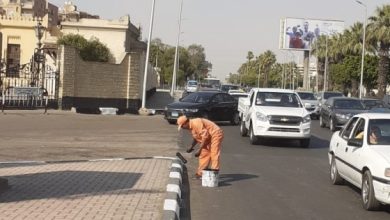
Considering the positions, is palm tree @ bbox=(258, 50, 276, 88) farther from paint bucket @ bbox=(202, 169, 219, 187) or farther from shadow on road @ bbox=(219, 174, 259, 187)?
paint bucket @ bbox=(202, 169, 219, 187)

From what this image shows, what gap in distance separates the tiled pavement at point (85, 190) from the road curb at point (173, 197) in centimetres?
14

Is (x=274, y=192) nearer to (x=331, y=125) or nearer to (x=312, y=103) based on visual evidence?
(x=331, y=125)

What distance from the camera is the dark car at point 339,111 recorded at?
87.7 ft

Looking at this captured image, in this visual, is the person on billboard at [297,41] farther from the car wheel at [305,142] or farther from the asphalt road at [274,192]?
the asphalt road at [274,192]

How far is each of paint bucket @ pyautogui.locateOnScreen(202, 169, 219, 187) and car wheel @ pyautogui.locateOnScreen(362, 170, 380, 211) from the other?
270 centimetres

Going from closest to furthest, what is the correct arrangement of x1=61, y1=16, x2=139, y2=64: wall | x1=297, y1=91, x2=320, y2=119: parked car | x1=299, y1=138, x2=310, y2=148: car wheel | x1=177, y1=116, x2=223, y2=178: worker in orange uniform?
x1=177, y1=116, x2=223, y2=178: worker in orange uniform < x1=299, y1=138, x2=310, y2=148: car wheel < x1=297, y1=91, x2=320, y2=119: parked car < x1=61, y1=16, x2=139, y2=64: wall

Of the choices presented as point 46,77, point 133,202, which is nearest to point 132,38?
point 46,77

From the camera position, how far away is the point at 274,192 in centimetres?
1077

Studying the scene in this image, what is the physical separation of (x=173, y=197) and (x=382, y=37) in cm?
5227

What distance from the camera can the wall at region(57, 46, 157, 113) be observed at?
3500 centimetres

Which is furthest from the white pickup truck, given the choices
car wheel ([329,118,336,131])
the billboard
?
the billboard

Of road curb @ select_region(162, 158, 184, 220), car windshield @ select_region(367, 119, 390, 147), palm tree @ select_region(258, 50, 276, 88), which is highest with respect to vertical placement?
palm tree @ select_region(258, 50, 276, 88)

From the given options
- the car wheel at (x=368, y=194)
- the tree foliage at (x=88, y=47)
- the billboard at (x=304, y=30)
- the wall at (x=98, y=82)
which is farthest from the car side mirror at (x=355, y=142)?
the billboard at (x=304, y=30)

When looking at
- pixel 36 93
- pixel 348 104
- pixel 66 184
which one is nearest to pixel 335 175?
pixel 66 184
